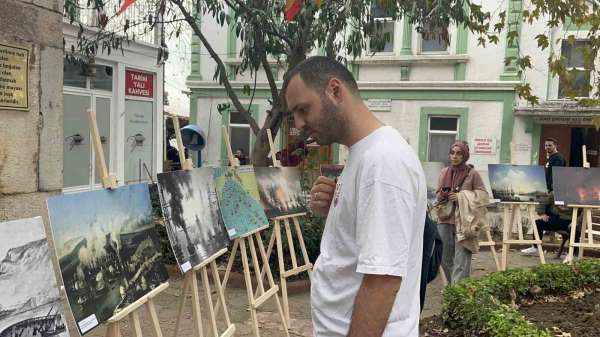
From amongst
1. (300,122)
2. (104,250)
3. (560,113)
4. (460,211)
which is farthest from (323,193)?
(560,113)

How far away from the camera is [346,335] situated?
170 centimetres

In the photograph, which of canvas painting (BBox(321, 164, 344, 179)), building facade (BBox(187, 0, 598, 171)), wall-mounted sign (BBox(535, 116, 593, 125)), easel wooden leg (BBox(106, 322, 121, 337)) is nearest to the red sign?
building facade (BBox(187, 0, 598, 171))

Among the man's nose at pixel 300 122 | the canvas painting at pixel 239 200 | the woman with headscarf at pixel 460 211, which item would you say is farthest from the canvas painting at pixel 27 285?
the woman with headscarf at pixel 460 211

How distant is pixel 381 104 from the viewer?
43.1 feet

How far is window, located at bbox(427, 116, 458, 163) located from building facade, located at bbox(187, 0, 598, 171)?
2 cm

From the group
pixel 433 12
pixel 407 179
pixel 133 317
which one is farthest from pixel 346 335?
pixel 433 12

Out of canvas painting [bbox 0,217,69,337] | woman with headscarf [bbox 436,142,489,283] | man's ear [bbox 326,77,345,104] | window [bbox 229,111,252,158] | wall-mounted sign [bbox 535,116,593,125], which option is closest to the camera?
man's ear [bbox 326,77,345,104]

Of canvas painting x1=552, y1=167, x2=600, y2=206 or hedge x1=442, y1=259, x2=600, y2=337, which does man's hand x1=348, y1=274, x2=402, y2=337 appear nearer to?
hedge x1=442, y1=259, x2=600, y2=337

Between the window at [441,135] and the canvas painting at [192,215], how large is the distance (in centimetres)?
984

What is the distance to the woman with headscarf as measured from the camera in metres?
5.13

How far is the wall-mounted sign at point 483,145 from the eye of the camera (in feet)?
40.1

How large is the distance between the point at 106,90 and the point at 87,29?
1305mm

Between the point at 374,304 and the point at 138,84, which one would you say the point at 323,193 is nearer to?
the point at 374,304

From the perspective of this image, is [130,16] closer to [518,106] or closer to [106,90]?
[106,90]
